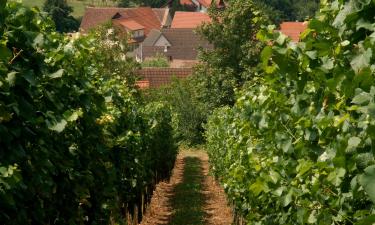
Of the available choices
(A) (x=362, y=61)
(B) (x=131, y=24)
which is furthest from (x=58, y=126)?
(B) (x=131, y=24)

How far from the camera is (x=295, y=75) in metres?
3.26

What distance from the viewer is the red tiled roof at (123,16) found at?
79.9 m

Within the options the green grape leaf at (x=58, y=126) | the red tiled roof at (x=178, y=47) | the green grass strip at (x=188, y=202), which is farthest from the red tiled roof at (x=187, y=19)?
the green grape leaf at (x=58, y=126)

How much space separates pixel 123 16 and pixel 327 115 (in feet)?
279

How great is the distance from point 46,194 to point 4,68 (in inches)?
42.2

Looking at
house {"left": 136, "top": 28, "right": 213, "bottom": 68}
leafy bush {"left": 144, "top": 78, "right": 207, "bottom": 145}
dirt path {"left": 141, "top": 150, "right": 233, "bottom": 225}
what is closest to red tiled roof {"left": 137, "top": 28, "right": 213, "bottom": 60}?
house {"left": 136, "top": 28, "right": 213, "bottom": 68}

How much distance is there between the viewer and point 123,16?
284 feet

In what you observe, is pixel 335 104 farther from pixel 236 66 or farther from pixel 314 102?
pixel 236 66

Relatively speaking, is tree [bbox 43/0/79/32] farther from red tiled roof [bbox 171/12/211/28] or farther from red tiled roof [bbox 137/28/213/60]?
red tiled roof [bbox 171/12/211/28]

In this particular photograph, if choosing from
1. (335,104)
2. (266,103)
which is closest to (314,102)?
(335,104)

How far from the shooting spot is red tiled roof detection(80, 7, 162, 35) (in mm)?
79875

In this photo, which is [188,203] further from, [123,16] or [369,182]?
[123,16]

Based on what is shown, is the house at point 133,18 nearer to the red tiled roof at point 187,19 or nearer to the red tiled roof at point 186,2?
the red tiled roof at point 187,19

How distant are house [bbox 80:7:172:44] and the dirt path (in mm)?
58683
